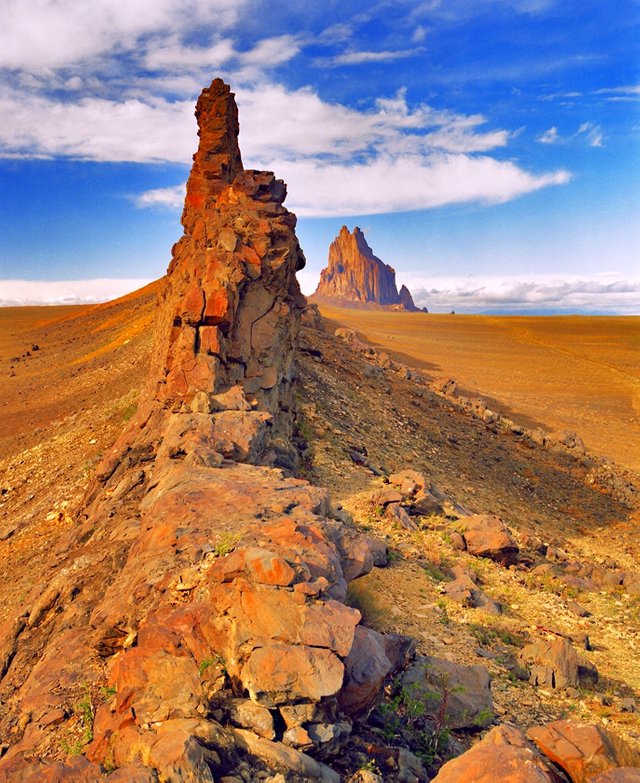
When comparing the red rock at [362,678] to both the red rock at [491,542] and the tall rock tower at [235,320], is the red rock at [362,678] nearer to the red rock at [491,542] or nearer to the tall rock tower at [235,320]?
the tall rock tower at [235,320]

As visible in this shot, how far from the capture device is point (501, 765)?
4.45 metres

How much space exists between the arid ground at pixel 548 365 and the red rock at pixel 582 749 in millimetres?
28248

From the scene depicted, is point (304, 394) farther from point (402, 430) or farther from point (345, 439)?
point (402, 430)

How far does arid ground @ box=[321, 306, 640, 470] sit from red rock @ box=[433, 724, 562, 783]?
1132 inches

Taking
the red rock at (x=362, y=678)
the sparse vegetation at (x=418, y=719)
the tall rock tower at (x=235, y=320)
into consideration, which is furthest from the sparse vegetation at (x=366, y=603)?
the tall rock tower at (x=235, y=320)

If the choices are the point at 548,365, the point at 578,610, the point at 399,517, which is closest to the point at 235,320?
the point at 399,517

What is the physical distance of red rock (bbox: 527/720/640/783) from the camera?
461 centimetres

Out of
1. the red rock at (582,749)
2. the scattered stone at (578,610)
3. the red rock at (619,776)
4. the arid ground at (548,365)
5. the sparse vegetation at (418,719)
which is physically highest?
the red rock at (619,776)

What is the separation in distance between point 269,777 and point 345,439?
14520 millimetres

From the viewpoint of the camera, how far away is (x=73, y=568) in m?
9.58

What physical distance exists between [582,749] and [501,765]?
762 millimetres

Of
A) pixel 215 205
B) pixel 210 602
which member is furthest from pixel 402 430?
pixel 210 602

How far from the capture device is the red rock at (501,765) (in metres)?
4.35

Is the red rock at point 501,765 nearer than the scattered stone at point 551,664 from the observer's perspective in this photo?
Yes
